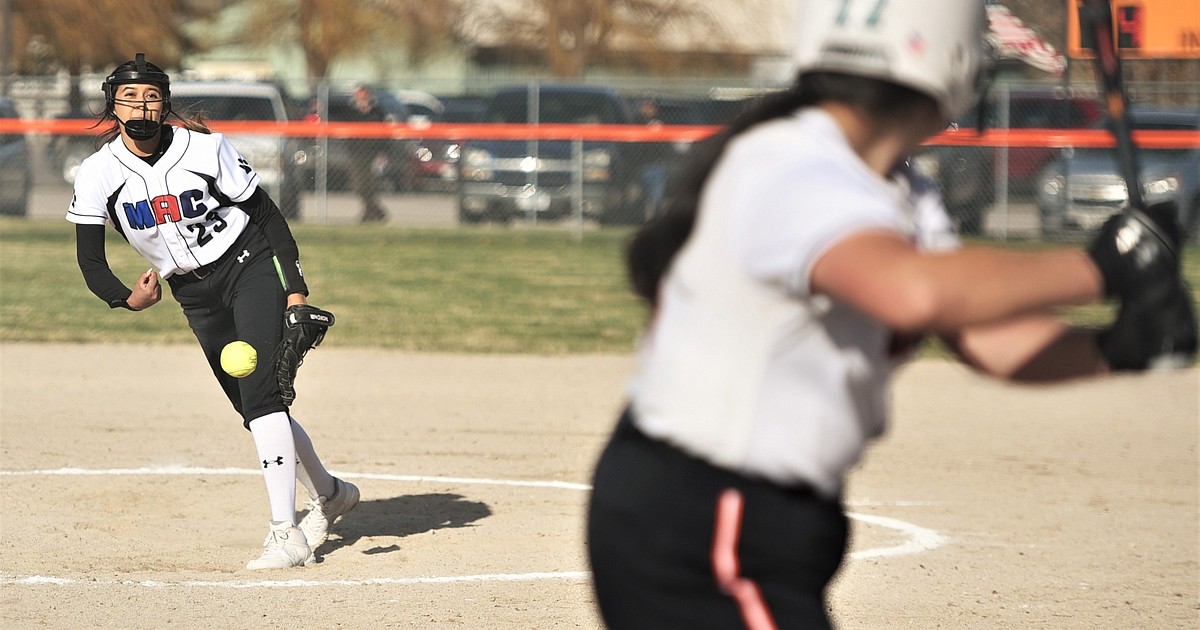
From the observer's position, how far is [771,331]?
7.22 feet

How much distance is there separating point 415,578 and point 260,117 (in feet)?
54.3

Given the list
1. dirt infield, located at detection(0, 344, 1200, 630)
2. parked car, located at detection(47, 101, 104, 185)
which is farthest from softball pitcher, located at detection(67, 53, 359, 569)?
parked car, located at detection(47, 101, 104, 185)

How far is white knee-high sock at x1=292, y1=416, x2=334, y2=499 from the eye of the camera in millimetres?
5977

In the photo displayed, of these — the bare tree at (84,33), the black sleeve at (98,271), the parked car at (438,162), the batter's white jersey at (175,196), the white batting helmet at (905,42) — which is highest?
the bare tree at (84,33)

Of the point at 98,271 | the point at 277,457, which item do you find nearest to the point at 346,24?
the point at 98,271

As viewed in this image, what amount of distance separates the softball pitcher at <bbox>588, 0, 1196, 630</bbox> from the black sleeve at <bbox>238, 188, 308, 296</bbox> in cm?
358

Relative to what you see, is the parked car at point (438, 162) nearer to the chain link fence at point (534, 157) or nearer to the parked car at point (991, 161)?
the chain link fence at point (534, 157)

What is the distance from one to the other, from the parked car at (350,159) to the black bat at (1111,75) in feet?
62.4

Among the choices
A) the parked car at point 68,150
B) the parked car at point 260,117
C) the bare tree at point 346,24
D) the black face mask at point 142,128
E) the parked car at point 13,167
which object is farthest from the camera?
the bare tree at point 346,24

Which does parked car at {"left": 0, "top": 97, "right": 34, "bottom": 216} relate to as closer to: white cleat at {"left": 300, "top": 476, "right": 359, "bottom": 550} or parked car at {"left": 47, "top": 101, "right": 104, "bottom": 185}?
parked car at {"left": 47, "top": 101, "right": 104, "bottom": 185}

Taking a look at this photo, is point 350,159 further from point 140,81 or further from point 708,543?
point 708,543

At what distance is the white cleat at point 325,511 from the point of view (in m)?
5.96

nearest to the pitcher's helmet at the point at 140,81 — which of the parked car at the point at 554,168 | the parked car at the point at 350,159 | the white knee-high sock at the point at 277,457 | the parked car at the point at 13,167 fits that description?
the white knee-high sock at the point at 277,457

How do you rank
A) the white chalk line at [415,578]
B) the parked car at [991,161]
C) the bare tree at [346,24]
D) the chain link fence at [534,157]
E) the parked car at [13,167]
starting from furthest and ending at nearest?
1. the bare tree at [346,24]
2. the parked car at [13,167]
3. the parked car at [991,161]
4. the chain link fence at [534,157]
5. the white chalk line at [415,578]
